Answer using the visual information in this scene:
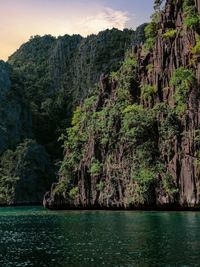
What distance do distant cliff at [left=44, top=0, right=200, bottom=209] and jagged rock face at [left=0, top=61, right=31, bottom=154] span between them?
57786mm

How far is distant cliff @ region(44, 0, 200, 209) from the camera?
7882 centimetres

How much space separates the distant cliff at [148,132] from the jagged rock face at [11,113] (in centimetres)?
5779

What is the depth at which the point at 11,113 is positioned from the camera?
172 meters

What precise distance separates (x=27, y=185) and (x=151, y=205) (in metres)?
72.7

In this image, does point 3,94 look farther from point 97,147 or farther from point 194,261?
point 194,261

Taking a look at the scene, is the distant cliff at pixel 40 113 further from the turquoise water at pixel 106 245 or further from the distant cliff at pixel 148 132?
the turquoise water at pixel 106 245

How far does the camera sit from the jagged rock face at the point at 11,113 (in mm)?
165875

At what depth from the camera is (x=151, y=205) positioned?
80.9 meters

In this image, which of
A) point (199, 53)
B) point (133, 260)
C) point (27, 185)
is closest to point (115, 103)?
point (199, 53)

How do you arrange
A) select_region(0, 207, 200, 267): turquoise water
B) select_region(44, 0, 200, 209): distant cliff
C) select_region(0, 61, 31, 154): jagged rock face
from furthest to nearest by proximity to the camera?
select_region(0, 61, 31, 154): jagged rock face < select_region(44, 0, 200, 209): distant cliff < select_region(0, 207, 200, 267): turquoise water

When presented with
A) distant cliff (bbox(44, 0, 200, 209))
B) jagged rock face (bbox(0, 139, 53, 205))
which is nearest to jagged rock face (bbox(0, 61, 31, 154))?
jagged rock face (bbox(0, 139, 53, 205))

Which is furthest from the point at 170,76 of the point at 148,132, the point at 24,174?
the point at 24,174

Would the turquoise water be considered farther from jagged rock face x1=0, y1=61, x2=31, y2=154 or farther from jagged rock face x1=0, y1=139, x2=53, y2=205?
jagged rock face x1=0, y1=61, x2=31, y2=154

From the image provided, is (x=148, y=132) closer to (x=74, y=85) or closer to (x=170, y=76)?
(x=170, y=76)
